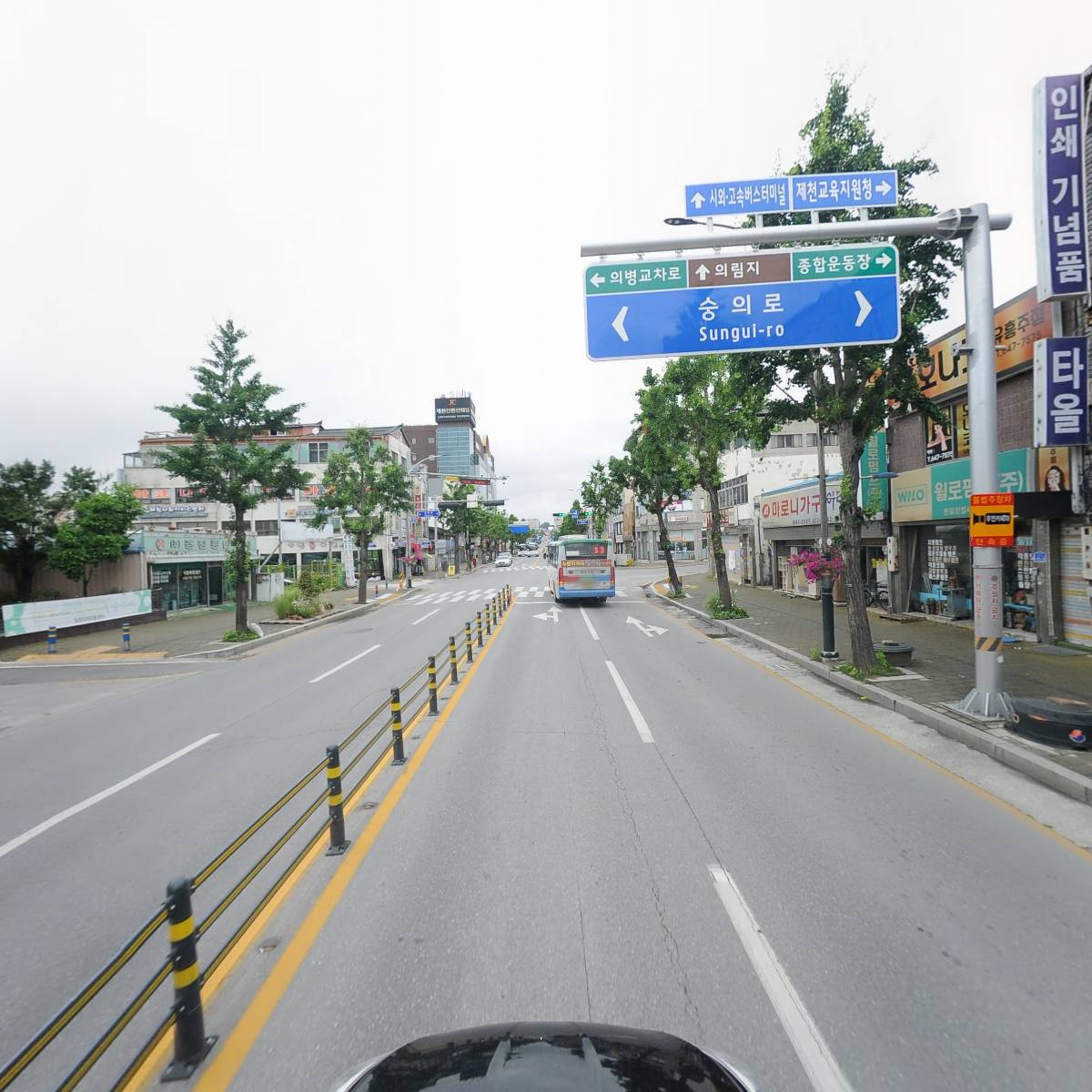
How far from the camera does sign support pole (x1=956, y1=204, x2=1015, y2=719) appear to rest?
914 cm

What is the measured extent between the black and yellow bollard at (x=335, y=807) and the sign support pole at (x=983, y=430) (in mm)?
8476

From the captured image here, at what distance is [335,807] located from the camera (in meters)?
5.38

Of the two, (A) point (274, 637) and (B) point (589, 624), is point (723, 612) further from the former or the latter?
(A) point (274, 637)

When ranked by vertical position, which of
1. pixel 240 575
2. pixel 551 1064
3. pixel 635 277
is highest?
pixel 635 277

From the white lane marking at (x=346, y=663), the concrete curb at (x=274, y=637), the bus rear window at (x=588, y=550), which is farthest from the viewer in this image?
the bus rear window at (x=588, y=550)

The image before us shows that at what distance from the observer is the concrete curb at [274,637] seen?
1827cm

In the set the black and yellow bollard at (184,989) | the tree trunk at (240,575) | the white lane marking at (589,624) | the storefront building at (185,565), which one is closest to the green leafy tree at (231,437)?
the tree trunk at (240,575)

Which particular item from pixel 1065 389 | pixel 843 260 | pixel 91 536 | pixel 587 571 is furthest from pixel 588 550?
pixel 843 260

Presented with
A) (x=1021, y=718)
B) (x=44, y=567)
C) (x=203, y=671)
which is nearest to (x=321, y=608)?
(x=44, y=567)

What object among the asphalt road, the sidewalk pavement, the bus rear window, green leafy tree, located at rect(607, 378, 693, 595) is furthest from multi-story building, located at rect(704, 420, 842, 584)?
the asphalt road

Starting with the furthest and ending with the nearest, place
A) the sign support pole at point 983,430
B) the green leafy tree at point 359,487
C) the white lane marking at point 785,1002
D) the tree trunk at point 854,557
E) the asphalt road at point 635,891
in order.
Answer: the green leafy tree at point 359,487
the tree trunk at point 854,557
the sign support pole at point 983,430
the asphalt road at point 635,891
the white lane marking at point 785,1002

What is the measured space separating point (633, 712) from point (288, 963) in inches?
267

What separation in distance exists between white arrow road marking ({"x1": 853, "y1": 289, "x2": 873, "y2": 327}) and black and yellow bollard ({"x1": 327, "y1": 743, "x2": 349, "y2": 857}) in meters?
8.42

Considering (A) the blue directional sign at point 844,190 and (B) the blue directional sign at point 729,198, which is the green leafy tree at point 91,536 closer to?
(B) the blue directional sign at point 729,198
